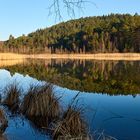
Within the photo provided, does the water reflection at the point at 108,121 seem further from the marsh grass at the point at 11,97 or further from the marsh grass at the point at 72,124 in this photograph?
the marsh grass at the point at 11,97

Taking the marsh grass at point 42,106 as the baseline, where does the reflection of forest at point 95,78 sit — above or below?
below

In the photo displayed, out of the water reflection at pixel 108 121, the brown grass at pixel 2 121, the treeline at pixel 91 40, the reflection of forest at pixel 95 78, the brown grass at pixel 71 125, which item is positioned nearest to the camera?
the brown grass at pixel 71 125

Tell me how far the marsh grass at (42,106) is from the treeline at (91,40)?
7226 centimetres

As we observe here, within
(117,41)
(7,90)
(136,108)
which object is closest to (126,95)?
(136,108)

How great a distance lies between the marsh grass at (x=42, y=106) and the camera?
9711 mm

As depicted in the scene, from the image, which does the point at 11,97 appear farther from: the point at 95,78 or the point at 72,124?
the point at 95,78

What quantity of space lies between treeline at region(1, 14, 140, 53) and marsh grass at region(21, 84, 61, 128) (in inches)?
2845

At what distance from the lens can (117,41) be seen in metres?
88.6

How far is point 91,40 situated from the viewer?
92375 mm

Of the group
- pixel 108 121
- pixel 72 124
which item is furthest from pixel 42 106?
pixel 72 124

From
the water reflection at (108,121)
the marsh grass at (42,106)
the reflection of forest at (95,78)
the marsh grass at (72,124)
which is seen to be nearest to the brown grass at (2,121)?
the water reflection at (108,121)

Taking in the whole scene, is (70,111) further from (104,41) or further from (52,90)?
(104,41)

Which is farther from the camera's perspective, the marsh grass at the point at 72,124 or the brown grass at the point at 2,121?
the brown grass at the point at 2,121

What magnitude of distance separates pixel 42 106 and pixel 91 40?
83024mm
